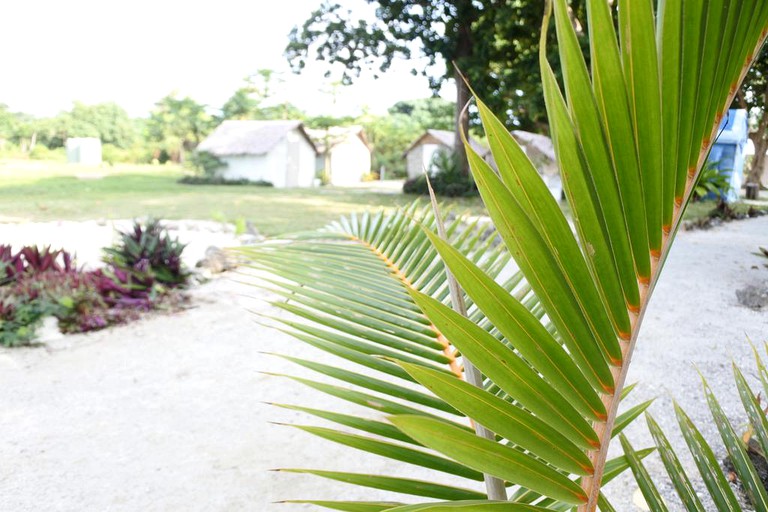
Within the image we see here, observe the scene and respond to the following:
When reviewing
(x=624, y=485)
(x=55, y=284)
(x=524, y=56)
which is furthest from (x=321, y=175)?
(x=624, y=485)

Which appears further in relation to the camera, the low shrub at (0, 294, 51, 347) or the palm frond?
the low shrub at (0, 294, 51, 347)

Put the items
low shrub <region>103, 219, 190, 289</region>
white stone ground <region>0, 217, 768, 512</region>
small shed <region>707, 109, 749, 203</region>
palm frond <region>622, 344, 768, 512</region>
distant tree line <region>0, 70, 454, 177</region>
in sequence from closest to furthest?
palm frond <region>622, 344, 768, 512</region>
small shed <region>707, 109, 749, 203</region>
white stone ground <region>0, 217, 768, 512</region>
low shrub <region>103, 219, 190, 289</region>
distant tree line <region>0, 70, 454, 177</region>

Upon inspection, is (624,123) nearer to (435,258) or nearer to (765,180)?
(435,258)

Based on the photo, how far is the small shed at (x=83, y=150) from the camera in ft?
22.7

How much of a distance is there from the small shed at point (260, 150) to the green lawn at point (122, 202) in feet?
19.8

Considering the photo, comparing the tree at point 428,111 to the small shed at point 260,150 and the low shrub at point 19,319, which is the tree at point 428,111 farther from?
the low shrub at point 19,319

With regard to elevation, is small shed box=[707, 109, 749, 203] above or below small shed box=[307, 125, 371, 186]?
below

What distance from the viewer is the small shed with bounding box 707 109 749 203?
37.1 inches

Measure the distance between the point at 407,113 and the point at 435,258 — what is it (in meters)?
20.5

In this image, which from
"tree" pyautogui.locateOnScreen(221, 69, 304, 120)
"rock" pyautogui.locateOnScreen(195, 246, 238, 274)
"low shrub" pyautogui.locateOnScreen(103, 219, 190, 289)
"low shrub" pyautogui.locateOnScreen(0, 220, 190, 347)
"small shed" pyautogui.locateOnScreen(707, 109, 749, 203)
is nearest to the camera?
"small shed" pyautogui.locateOnScreen(707, 109, 749, 203)

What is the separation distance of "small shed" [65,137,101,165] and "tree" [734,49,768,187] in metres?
7.50

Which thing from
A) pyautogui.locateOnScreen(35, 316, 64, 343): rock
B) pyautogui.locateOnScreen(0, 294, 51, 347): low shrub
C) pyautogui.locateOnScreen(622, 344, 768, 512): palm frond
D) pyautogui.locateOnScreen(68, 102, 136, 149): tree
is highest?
pyautogui.locateOnScreen(68, 102, 136, 149): tree

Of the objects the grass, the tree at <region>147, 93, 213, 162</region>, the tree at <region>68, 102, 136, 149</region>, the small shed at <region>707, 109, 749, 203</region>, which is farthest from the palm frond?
the tree at <region>147, 93, 213, 162</region>

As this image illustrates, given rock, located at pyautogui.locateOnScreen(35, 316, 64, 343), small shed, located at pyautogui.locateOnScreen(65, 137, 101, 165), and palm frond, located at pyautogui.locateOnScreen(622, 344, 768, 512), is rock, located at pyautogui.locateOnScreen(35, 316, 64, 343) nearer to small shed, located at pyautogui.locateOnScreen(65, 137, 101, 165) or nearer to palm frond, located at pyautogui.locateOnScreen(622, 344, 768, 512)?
palm frond, located at pyautogui.locateOnScreen(622, 344, 768, 512)
